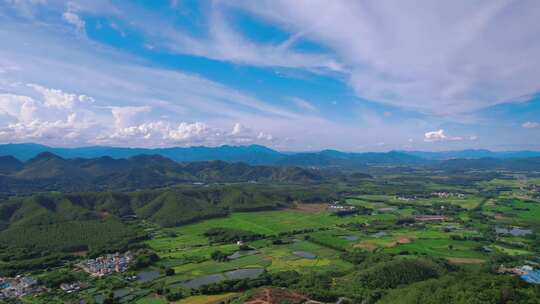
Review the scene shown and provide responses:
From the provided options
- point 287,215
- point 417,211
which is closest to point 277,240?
point 287,215

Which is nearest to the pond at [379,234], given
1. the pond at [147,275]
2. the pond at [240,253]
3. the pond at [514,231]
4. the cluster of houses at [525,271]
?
the cluster of houses at [525,271]

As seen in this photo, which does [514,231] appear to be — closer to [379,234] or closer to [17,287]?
[379,234]

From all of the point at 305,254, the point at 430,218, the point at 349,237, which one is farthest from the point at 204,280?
the point at 430,218

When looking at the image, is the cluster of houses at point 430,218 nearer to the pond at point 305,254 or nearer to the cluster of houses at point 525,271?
the cluster of houses at point 525,271

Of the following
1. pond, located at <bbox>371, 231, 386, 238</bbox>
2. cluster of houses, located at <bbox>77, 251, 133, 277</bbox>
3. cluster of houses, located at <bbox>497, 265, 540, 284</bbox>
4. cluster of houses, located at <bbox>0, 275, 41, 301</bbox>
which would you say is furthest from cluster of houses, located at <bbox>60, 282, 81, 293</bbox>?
cluster of houses, located at <bbox>497, 265, 540, 284</bbox>

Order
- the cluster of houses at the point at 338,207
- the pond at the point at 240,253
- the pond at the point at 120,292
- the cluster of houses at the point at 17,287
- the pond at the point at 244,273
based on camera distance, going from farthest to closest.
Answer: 1. the cluster of houses at the point at 338,207
2. the pond at the point at 240,253
3. the pond at the point at 244,273
4. the cluster of houses at the point at 17,287
5. the pond at the point at 120,292

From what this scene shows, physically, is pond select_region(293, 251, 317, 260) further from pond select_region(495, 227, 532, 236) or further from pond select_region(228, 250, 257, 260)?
pond select_region(495, 227, 532, 236)
